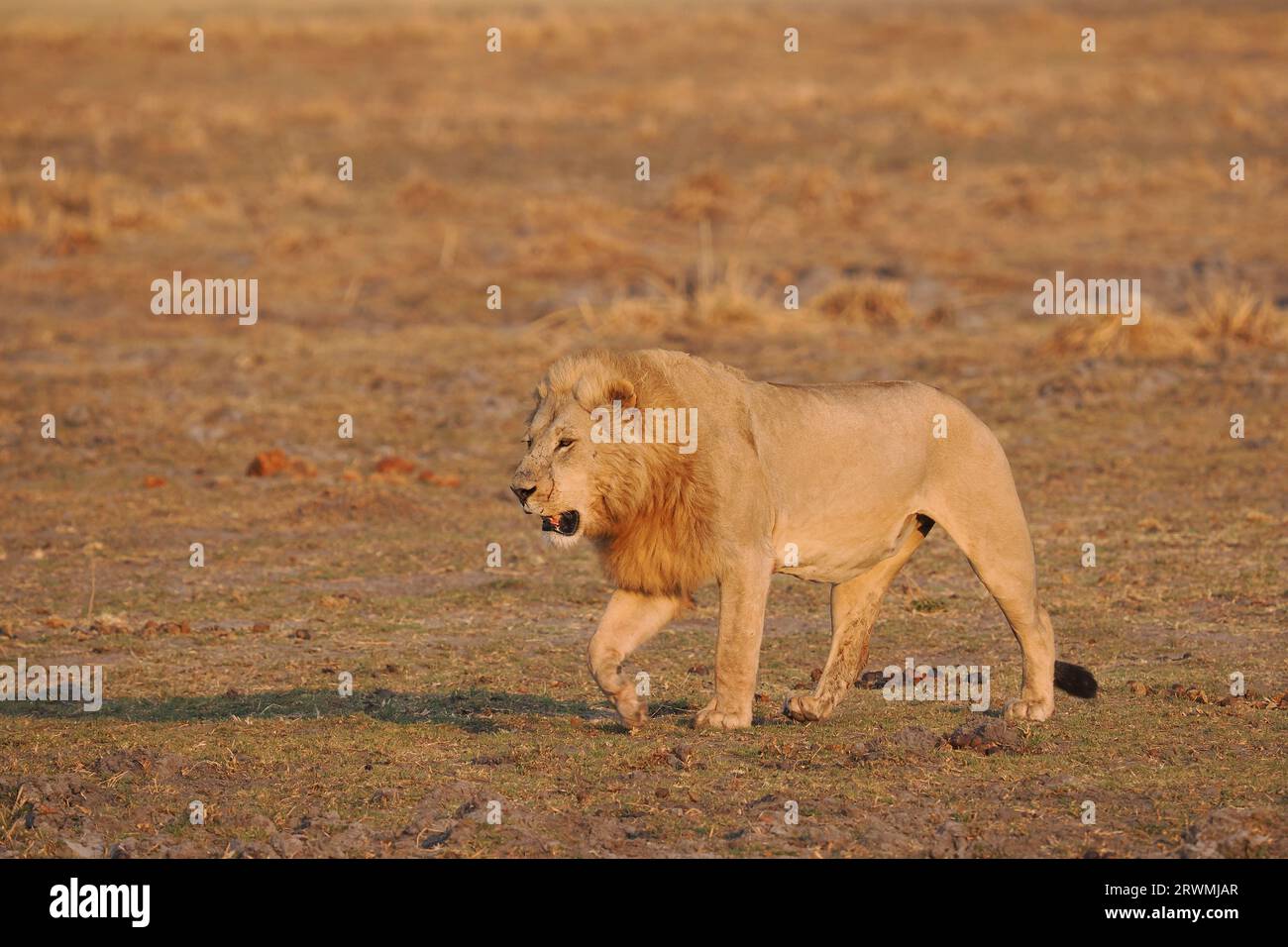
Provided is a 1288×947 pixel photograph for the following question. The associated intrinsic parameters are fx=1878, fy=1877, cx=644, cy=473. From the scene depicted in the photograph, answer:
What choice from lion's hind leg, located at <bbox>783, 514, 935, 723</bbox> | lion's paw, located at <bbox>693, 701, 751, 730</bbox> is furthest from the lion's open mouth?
lion's hind leg, located at <bbox>783, 514, 935, 723</bbox>

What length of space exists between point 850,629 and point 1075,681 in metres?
0.94

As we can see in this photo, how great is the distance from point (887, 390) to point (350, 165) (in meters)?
20.8

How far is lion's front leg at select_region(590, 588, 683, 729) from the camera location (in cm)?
707

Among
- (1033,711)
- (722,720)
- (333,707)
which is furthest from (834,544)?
(333,707)

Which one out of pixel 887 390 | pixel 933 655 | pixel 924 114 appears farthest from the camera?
pixel 924 114

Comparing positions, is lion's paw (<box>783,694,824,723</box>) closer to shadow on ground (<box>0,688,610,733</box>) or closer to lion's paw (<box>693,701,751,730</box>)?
lion's paw (<box>693,701,751,730</box>)

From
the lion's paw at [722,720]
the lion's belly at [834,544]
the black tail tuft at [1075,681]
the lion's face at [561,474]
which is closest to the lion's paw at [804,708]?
the lion's paw at [722,720]

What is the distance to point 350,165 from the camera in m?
27.3

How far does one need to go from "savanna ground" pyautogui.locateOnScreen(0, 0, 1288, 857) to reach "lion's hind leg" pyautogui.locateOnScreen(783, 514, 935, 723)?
172 millimetres
